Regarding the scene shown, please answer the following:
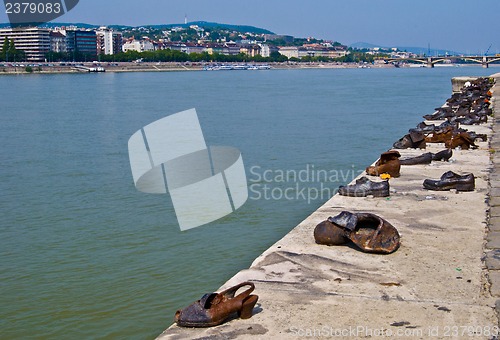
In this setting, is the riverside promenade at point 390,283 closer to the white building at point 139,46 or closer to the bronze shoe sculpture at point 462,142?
the bronze shoe sculpture at point 462,142

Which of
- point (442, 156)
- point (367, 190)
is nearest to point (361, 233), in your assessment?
point (367, 190)

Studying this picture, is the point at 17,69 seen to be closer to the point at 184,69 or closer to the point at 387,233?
the point at 184,69

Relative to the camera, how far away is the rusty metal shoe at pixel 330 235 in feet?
22.1

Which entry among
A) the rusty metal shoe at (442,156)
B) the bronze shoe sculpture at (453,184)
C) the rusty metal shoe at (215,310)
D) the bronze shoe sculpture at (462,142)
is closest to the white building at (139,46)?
the bronze shoe sculpture at (462,142)

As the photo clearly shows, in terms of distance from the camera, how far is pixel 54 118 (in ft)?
99.3

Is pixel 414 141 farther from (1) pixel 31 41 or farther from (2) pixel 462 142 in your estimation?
(1) pixel 31 41

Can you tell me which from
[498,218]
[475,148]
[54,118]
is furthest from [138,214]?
[54,118]

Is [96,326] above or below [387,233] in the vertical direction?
below

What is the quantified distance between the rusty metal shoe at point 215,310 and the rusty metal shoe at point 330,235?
182cm

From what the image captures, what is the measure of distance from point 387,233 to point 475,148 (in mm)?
7116

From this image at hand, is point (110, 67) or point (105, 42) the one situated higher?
point (105, 42)

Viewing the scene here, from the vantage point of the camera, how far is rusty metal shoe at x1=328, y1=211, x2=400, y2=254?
256 inches

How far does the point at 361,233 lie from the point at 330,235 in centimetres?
28

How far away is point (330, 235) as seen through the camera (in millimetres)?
6766
